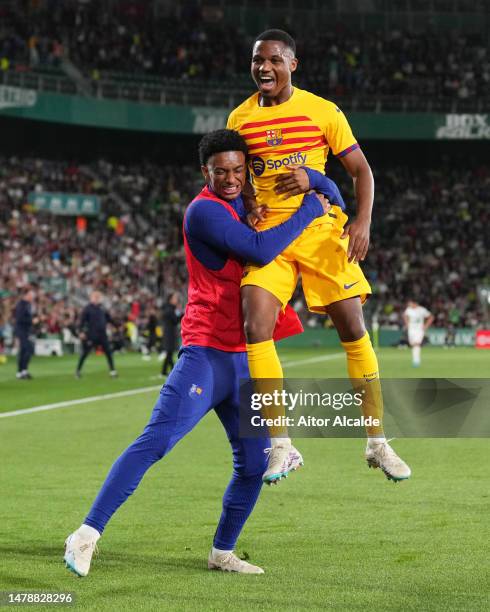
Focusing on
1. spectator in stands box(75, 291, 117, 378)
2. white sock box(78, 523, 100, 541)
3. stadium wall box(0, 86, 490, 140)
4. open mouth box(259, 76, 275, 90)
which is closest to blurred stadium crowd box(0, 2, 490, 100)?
stadium wall box(0, 86, 490, 140)

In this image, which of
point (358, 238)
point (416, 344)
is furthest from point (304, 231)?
point (416, 344)

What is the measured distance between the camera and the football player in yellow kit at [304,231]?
6.28 metres

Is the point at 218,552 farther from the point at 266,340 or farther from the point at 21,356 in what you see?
the point at 21,356

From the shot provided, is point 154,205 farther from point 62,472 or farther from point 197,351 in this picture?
point 197,351

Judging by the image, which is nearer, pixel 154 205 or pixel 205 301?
pixel 205 301

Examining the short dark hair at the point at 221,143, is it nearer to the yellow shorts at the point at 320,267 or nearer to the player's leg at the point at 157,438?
the yellow shorts at the point at 320,267

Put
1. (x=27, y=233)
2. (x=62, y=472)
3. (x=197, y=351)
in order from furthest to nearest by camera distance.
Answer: (x=27, y=233)
(x=62, y=472)
(x=197, y=351)

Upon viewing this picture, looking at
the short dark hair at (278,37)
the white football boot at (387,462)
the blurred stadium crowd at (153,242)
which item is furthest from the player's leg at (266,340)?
the blurred stadium crowd at (153,242)

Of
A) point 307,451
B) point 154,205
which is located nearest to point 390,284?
point 154,205

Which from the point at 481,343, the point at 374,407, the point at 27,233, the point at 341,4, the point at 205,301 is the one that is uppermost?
the point at 341,4

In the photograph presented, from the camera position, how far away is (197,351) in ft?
20.7

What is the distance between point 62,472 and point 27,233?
31.7 m

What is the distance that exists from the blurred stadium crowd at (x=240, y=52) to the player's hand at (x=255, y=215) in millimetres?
43016

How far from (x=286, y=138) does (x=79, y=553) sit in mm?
2526
